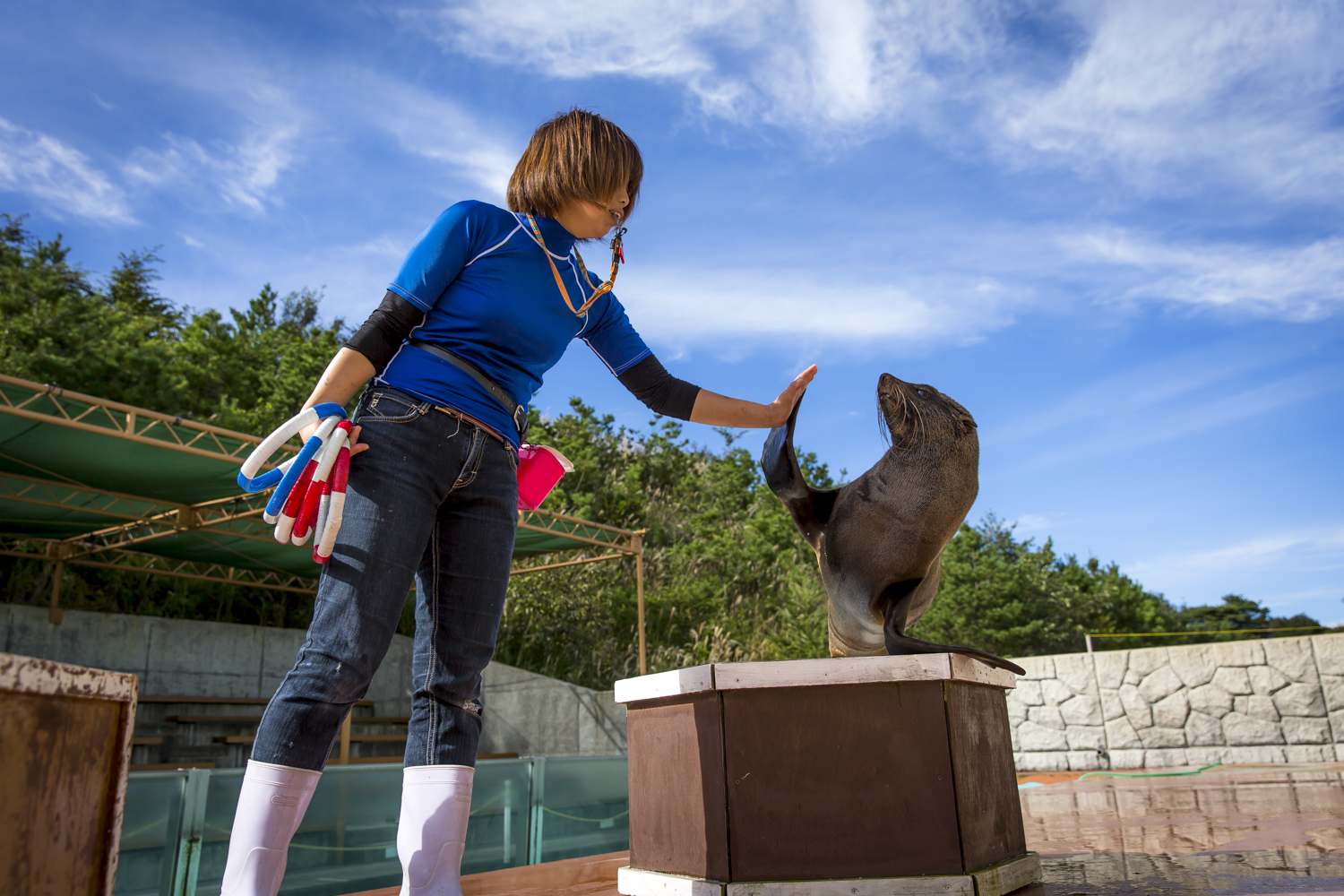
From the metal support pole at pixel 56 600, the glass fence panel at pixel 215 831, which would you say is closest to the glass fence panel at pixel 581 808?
the glass fence panel at pixel 215 831

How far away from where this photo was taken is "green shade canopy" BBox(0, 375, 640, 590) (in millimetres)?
5984

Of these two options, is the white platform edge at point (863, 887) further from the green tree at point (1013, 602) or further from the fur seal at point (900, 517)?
the green tree at point (1013, 602)

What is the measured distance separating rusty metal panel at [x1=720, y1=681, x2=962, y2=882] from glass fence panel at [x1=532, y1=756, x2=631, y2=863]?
116 inches

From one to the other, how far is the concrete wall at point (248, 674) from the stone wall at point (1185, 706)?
5.00m

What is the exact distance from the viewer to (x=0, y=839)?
72 cm

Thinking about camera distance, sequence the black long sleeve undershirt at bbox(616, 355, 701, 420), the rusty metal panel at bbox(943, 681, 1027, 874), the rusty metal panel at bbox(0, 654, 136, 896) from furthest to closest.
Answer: the black long sleeve undershirt at bbox(616, 355, 701, 420), the rusty metal panel at bbox(943, 681, 1027, 874), the rusty metal panel at bbox(0, 654, 136, 896)

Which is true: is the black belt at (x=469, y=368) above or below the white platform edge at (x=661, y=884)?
above

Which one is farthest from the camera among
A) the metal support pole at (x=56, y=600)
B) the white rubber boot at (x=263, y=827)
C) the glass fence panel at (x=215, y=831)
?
the metal support pole at (x=56, y=600)

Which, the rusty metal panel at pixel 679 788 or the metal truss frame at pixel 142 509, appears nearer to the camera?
the rusty metal panel at pixel 679 788

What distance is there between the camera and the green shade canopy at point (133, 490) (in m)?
5.98

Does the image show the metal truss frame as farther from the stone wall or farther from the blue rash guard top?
the blue rash guard top

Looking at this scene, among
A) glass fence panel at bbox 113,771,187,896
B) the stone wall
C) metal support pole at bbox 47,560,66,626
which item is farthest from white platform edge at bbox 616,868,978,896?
metal support pole at bbox 47,560,66,626

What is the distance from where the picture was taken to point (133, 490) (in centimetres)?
767

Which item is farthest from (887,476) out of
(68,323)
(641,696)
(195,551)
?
(68,323)
